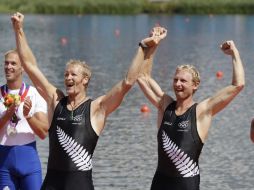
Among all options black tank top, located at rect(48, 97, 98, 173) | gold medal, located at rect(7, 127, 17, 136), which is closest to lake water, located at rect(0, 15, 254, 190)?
gold medal, located at rect(7, 127, 17, 136)

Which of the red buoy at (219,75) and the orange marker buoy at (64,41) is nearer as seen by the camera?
the red buoy at (219,75)

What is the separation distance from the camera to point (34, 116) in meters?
7.64

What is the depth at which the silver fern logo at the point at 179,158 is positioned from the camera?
7035 millimetres

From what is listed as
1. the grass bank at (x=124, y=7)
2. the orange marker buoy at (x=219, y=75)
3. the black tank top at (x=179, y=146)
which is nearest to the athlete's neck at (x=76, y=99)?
the black tank top at (x=179, y=146)

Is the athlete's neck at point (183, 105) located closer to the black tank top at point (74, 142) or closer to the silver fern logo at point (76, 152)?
the black tank top at point (74, 142)

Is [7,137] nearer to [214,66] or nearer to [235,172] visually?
[235,172]

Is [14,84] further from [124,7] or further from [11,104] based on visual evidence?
[124,7]

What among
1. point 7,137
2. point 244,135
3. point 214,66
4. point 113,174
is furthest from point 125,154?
point 214,66

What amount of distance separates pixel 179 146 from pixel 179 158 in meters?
0.10

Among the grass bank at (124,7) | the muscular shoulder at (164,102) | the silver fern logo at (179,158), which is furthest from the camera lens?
the grass bank at (124,7)

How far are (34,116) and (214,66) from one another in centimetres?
2428

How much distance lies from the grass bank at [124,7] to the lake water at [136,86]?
13.6 ft

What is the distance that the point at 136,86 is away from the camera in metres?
24.7

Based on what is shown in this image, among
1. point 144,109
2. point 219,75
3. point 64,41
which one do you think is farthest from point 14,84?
point 64,41
